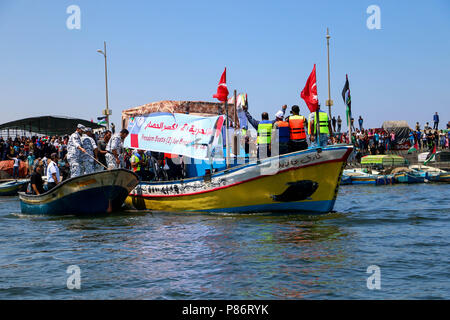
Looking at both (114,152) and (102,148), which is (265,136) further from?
(102,148)

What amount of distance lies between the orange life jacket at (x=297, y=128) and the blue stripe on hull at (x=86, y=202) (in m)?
5.10

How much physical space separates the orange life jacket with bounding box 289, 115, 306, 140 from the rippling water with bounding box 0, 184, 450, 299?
195 centimetres

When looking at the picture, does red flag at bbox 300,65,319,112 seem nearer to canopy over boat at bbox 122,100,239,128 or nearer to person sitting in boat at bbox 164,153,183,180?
canopy over boat at bbox 122,100,239,128

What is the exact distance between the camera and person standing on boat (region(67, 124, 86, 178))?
14.4 meters

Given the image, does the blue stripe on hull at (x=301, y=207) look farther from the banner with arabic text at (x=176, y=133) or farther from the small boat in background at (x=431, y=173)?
the small boat in background at (x=431, y=173)

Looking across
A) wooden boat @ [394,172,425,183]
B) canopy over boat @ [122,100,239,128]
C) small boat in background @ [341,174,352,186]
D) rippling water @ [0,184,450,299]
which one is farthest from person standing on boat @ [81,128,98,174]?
wooden boat @ [394,172,425,183]

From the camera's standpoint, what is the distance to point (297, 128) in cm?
1330

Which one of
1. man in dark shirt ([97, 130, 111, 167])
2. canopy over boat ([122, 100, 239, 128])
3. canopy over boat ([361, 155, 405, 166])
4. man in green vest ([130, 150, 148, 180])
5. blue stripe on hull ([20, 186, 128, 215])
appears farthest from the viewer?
canopy over boat ([361, 155, 405, 166])

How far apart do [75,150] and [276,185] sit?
5.49 m

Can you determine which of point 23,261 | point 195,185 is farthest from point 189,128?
point 23,261

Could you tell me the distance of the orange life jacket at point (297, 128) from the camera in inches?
521

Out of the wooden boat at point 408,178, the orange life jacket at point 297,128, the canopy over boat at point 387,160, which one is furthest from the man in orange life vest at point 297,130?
the canopy over boat at point 387,160
